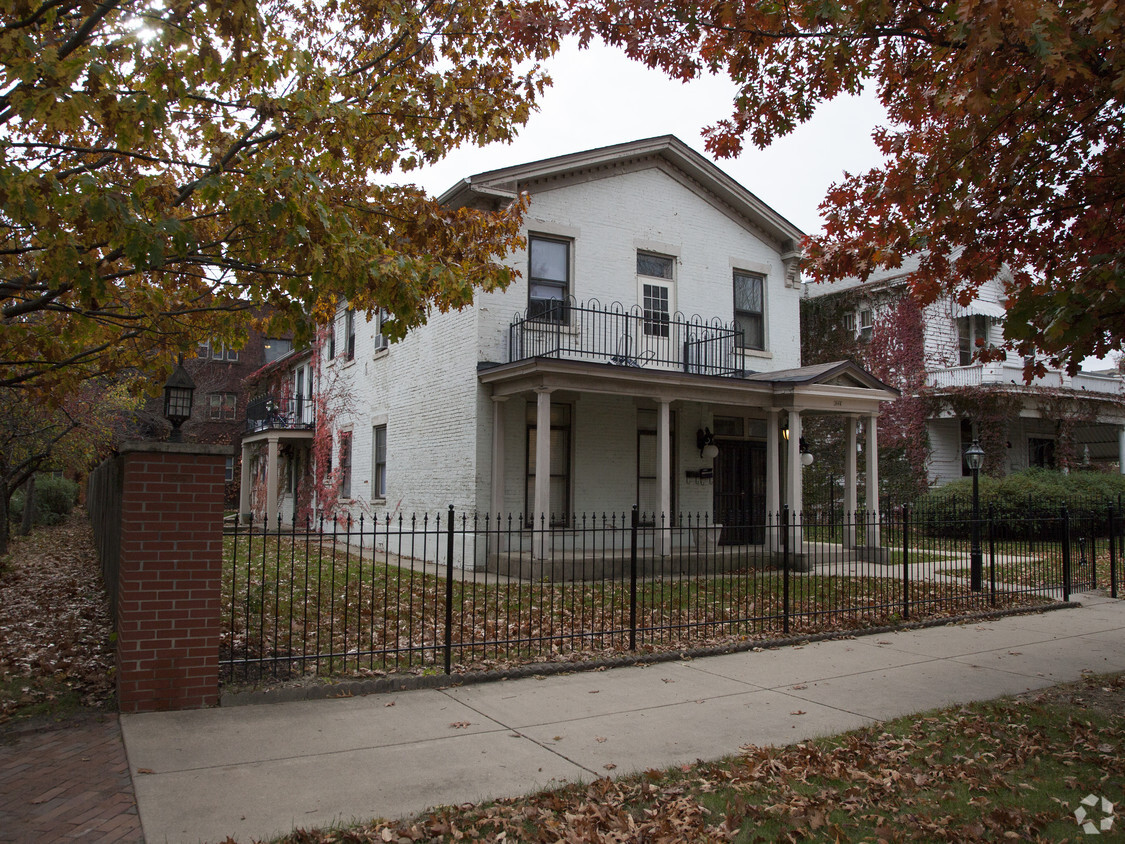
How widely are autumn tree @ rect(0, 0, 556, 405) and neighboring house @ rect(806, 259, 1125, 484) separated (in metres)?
19.2

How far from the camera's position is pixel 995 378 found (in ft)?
80.6

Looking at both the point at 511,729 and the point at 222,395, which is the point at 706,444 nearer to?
the point at 511,729

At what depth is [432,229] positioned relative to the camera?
8570mm

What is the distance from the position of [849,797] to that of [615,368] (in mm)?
10139

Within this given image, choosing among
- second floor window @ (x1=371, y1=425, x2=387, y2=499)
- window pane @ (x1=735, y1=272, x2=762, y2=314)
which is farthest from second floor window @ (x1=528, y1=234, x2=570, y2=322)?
second floor window @ (x1=371, y1=425, x2=387, y2=499)

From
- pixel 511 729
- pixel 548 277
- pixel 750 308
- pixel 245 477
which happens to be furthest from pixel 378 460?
pixel 511 729

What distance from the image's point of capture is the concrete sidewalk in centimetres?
465

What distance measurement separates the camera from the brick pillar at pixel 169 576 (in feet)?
19.8

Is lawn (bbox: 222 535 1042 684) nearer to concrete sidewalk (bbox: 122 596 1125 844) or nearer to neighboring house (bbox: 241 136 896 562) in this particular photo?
concrete sidewalk (bbox: 122 596 1125 844)

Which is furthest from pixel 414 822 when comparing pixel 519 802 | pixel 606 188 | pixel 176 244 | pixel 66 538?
pixel 66 538

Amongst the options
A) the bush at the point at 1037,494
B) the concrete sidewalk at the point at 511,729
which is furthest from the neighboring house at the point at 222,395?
the concrete sidewalk at the point at 511,729

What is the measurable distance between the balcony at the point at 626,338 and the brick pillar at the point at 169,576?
8941 mm

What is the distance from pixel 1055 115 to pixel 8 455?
17.8 metres

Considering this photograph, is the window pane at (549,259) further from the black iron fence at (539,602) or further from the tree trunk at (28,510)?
the tree trunk at (28,510)
